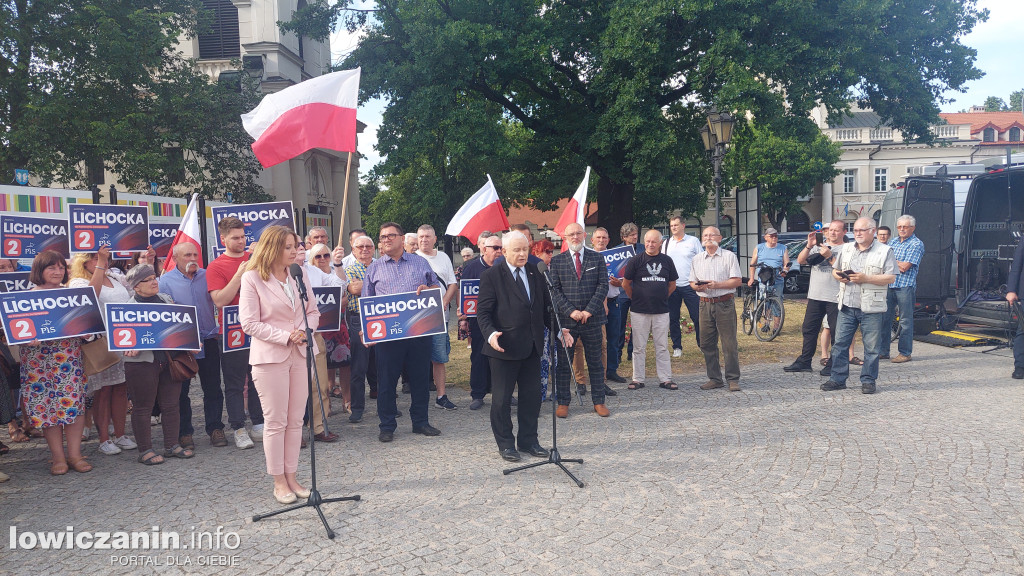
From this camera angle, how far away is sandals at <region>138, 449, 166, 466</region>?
247 inches

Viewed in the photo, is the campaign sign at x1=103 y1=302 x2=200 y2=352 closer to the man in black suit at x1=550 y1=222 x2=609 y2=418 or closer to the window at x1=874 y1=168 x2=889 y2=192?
the man in black suit at x1=550 y1=222 x2=609 y2=418

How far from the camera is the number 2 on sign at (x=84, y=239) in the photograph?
772 cm

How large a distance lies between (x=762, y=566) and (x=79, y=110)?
17.3 m

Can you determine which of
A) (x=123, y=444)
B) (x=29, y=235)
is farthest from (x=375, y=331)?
(x=29, y=235)

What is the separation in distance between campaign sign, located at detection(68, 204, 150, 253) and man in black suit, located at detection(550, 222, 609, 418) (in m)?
4.84

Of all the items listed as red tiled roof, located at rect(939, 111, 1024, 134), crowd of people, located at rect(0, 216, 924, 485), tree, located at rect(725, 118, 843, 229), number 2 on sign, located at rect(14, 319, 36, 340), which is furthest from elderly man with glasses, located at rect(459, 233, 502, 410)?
red tiled roof, located at rect(939, 111, 1024, 134)

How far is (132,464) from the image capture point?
20.8ft

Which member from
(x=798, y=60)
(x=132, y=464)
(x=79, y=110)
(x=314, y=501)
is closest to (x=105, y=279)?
(x=132, y=464)

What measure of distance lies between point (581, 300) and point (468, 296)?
5.06 ft

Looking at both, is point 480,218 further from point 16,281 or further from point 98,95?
point 98,95

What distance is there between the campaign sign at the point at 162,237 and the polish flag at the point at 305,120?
256 cm

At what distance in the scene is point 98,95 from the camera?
637 inches

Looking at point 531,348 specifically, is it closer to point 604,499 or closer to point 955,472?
point 604,499

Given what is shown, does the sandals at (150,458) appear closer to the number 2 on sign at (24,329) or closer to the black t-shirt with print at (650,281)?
the number 2 on sign at (24,329)
